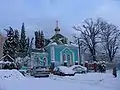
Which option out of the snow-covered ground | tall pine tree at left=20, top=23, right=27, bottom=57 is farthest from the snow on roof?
tall pine tree at left=20, top=23, right=27, bottom=57

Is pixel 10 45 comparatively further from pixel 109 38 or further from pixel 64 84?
pixel 64 84

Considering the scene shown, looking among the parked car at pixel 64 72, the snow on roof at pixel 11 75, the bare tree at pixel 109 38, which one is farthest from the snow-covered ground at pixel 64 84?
the bare tree at pixel 109 38

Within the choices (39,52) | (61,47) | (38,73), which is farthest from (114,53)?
(38,73)

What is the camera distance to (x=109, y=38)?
5966 centimetres

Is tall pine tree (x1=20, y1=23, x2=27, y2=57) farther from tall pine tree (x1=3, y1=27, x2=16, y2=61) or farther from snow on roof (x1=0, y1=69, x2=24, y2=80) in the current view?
snow on roof (x1=0, y1=69, x2=24, y2=80)

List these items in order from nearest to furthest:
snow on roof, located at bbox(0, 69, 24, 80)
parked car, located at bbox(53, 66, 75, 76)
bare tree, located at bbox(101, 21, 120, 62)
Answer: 1. snow on roof, located at bbox(0, 69, 24, 80)
2. parked car, located at bbox(53, 66, 75, 76)
3. bare tree, located at bbox(101, 21, 120, 62)

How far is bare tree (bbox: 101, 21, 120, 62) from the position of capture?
5919 cm

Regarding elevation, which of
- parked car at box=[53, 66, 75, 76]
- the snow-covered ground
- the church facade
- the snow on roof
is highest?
the church facade

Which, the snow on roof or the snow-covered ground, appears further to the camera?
the snow on roof

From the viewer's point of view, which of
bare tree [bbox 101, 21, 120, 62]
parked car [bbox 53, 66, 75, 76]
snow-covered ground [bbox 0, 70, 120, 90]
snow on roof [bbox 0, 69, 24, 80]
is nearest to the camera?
snow-covered ground [bbox 0, 70, 120, 90]

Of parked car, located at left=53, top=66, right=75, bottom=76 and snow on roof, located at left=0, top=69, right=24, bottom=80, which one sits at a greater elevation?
parked car, located at left=53, top=66, right=75, bottom=76

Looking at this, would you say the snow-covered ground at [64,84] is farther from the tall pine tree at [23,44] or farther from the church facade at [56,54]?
the tall pine tree at [23,44]

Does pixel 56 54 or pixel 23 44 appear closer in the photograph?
pixel 56 54

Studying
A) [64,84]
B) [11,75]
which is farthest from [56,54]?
[64,84]
